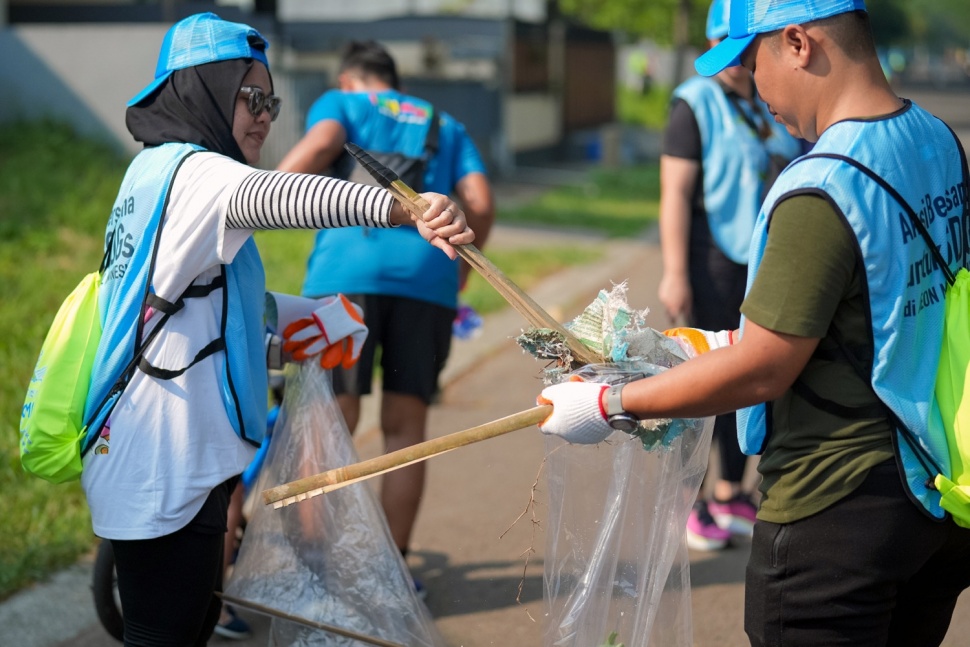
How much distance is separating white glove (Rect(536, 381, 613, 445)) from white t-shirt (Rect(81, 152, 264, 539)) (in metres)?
0.82

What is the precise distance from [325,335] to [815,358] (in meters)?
1.53

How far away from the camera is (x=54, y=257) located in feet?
26.5

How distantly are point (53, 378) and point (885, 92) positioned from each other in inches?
73.5

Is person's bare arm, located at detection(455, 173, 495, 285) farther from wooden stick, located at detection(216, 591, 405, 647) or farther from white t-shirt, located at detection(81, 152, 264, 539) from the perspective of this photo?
white t-shirt, located at detection(81, 152, 264, 539)

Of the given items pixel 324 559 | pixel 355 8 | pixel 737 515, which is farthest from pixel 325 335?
pixel 355 8

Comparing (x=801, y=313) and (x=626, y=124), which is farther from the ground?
(x=801, y=313)

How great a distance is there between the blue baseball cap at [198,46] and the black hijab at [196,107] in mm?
13

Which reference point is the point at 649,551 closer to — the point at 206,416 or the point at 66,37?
the point at 206,416

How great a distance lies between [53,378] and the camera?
2.48m

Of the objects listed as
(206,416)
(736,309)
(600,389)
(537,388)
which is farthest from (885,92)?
(537,388)

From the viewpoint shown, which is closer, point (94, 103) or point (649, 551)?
point (649, 551)

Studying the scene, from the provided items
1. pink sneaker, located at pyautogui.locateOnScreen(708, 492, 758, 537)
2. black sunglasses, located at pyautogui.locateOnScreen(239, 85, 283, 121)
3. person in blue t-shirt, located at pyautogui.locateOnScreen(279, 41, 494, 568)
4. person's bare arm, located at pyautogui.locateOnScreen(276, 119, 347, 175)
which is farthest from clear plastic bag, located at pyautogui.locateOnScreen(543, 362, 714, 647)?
pink sneaker, located at pyautogui.locateOnScreen(708, 492, 758, 537)

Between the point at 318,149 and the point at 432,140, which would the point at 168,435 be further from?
the point at 432,140

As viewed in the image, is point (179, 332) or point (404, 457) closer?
point (404, 457)
